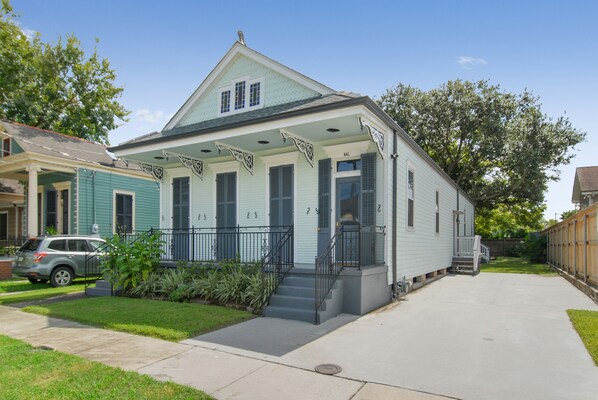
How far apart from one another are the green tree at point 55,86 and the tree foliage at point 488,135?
20.6 m

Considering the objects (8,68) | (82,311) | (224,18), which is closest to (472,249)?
(224,18)

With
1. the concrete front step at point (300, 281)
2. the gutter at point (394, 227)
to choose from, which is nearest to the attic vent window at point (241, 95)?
the gutter at point (394, 227)

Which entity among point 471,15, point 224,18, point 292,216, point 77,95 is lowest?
point 292,216

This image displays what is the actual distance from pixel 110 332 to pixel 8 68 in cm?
2331

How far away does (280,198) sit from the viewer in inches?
398

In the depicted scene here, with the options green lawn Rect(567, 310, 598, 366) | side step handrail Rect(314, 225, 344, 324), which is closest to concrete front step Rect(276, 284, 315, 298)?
side step handrail Rect(314, 225, 344, 324)

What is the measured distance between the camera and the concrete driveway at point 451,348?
4074 mm

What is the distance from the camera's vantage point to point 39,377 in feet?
13.7

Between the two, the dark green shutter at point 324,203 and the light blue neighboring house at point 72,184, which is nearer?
the dark green shutter at point 324,203

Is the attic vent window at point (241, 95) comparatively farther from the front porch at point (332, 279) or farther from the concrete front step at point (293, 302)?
the concrete front step at point (293, 302)

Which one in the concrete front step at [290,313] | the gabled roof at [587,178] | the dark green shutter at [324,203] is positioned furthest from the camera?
the gabled roof at [587,178]

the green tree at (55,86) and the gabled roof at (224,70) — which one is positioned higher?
the green tree at (55,86)

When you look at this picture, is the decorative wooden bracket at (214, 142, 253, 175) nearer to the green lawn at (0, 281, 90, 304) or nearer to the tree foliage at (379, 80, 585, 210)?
the green lawn at (0, 281, 90, 304)

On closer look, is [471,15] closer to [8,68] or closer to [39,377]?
[39,377]
